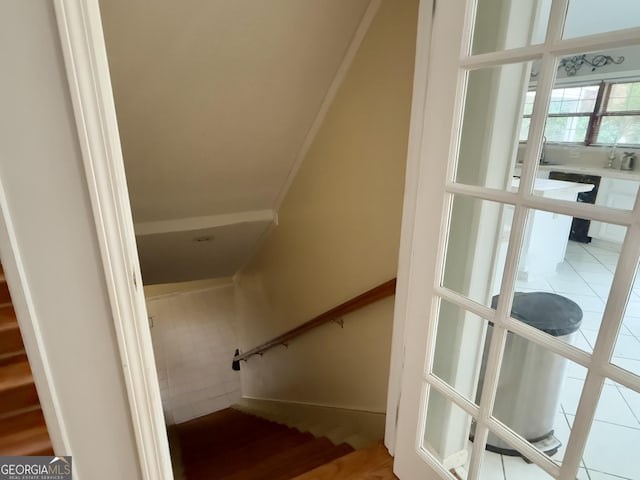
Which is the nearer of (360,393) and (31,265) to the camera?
(31,265)

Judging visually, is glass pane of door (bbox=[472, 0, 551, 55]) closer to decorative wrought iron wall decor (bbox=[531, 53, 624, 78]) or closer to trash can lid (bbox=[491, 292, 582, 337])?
decorative wrought iron wall decor (bbox=[531, 53, 624, 78])

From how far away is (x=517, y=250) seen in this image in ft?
3.14

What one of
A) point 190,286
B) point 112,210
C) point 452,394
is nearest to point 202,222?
point 112,210

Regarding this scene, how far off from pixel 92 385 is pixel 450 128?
117 centimetres

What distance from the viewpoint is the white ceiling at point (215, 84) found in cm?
137

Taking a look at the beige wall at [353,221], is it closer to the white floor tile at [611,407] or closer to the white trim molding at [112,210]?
the white floor tile at [611,407]

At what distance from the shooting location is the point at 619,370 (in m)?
0.77

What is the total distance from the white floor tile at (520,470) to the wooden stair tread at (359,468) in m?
0.54

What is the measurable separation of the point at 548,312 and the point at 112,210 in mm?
1118

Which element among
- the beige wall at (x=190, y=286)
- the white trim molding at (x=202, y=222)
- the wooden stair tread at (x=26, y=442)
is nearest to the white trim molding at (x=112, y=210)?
the wooden stair tread at (x=26, y=442)

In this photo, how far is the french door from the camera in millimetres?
780

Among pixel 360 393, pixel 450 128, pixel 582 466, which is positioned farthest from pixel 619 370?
pixel 360 393

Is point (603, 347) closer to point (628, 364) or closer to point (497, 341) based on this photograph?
point (628, 364)

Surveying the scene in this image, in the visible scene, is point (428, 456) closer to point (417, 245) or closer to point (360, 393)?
point (360, 393)
